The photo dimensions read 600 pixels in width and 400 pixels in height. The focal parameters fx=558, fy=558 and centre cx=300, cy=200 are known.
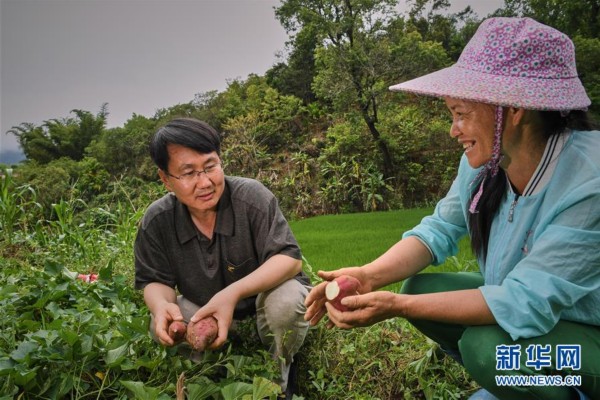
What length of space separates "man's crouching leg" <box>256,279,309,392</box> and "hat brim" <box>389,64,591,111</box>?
834mm

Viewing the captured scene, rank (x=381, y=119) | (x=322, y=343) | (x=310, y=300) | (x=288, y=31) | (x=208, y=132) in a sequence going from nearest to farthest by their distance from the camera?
(x=310, y=300)
(x=208, y=132)
(x=322, y=343)
(x=381, y=119)
(x=288, y=31)

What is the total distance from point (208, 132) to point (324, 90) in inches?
258

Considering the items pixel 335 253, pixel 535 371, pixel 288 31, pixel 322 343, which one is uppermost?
pixel 288 31

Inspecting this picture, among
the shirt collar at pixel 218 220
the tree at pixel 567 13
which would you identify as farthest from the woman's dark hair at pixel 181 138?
the tree at pixel 567 13

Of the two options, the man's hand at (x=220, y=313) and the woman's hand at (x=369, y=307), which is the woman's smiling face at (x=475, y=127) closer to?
the woman's hand at (x=369, y=307)

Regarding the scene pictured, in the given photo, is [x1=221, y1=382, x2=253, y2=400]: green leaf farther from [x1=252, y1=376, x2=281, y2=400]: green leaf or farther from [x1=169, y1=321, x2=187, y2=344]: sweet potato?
[x1=169, y1=321, x2=187, y2=344]: sweet potato

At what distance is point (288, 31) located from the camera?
9.38 m

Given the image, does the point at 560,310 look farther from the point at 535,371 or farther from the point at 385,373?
the point at 385,373

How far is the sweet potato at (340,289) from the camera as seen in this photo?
1.56m

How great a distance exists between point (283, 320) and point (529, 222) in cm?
85

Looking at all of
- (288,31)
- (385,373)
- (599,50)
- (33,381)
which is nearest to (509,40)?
(385,373)

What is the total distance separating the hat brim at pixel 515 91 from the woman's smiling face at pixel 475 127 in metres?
0.05

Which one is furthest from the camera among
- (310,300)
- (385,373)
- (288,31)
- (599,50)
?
(288,31)

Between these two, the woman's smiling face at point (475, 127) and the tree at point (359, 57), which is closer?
the woman's smiling face at point (475, 127)
